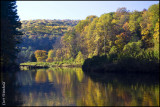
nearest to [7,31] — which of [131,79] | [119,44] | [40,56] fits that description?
[131,79]

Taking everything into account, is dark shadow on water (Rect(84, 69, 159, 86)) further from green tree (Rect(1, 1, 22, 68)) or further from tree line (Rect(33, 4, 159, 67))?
tree line (Rect(33, 4, 159, 67))

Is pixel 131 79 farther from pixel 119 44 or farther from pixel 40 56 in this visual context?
pixel 40 56

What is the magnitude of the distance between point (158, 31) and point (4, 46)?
122 feet

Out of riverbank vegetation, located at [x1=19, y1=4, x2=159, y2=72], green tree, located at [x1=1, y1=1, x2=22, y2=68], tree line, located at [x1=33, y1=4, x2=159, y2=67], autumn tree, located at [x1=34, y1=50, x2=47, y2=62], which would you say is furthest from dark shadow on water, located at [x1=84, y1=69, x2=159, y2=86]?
autumn tree, located at [x1=34, y1=50, x2=47, y2=62]

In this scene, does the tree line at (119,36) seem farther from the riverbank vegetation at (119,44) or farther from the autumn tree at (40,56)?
the autumn tree at (40,56)

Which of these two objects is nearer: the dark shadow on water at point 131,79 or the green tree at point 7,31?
the dark shadow on water at point 131,79

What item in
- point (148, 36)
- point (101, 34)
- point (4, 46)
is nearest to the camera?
point (4, 46)

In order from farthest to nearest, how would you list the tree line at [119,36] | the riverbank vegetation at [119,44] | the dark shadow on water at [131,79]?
the tree line at [119,36]
the riverbank vegetation at [119,44]
the dark shadow on water at [131,79]

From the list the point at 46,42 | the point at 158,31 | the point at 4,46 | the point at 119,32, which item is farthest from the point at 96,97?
the point at 46,42

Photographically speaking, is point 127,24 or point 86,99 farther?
point 127,24

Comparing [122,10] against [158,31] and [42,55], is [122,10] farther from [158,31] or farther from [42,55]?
[42,55]

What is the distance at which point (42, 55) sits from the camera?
360 feet

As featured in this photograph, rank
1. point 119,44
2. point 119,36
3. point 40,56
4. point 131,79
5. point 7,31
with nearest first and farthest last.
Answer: point 131,79
point 7,31
point 119,44
point 119,36
point 40,56

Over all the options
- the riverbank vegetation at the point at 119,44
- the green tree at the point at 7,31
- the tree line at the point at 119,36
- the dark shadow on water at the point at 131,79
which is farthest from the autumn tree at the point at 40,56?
the dark shadow on water at the point at 131,79
